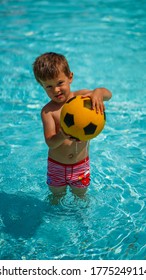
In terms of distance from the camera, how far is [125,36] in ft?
31.9

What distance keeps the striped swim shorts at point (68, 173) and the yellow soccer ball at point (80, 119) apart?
70cm

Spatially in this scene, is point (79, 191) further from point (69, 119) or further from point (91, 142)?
point (91, 142)

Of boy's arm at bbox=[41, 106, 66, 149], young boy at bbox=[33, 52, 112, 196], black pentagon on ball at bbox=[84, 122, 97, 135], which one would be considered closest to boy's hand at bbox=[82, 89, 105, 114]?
young boy at bbox=[33, 52, 112, 196]

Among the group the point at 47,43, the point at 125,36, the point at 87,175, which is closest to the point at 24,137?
the point at 87,175

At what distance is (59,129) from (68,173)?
0.52 meters

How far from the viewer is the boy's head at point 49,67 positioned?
4.21 m

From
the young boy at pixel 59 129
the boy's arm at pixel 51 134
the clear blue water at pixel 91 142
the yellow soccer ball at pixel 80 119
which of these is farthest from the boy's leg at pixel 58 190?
the yellow soccer ball at pixel 80 119

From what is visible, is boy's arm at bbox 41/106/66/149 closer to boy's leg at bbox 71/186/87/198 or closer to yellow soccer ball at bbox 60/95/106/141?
yellow soccer ball at bbox 60/95/106/141

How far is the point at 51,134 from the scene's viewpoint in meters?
4.30

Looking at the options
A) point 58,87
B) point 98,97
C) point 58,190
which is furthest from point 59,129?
point 58,190

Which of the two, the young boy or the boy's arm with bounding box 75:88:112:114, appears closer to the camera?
the boy's arm with bounding box 75:88:112:114

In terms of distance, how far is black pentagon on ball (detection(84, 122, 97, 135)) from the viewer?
4.04m
